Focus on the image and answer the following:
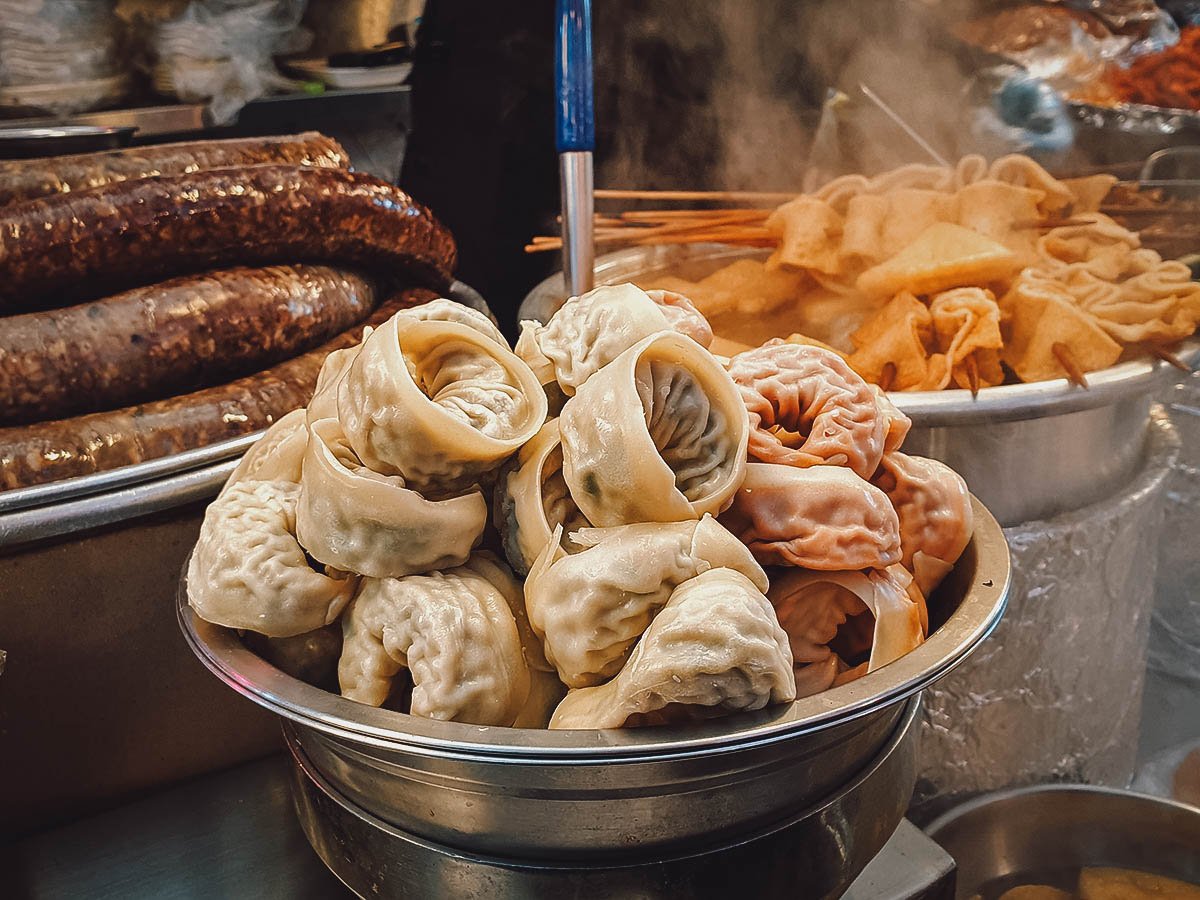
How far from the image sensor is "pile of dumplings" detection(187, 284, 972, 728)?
906 millimetres

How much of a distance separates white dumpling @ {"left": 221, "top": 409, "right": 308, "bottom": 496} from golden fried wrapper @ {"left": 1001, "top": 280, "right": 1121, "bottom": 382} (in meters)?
1.52

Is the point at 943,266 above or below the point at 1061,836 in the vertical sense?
above

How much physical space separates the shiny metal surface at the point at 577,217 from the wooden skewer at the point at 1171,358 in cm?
121

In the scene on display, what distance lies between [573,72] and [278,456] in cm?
82

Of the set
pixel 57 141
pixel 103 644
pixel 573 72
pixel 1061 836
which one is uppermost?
pixel 573 72

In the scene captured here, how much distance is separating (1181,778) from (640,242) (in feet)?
6.67

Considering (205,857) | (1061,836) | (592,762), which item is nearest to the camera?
(592,762)

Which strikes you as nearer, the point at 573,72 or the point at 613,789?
the point at 613,789

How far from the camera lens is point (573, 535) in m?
0.98

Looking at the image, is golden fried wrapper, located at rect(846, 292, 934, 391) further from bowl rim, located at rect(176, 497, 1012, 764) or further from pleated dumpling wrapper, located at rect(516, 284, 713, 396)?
bowl rim, located at rect(176, 497, 1012, 764)

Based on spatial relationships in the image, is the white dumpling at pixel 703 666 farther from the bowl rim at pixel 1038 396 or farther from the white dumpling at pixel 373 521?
the bowl rim at pixel 1038 396

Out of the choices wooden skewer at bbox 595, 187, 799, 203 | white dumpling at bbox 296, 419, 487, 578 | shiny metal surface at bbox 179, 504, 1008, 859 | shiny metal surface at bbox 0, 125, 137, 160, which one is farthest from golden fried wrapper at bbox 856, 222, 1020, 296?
shiny metal surface at bbox 0, 125, 137, 160

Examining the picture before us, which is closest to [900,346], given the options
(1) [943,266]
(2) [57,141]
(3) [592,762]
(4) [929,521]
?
(1) [943,266]

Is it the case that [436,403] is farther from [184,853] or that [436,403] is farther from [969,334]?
[969,334]
